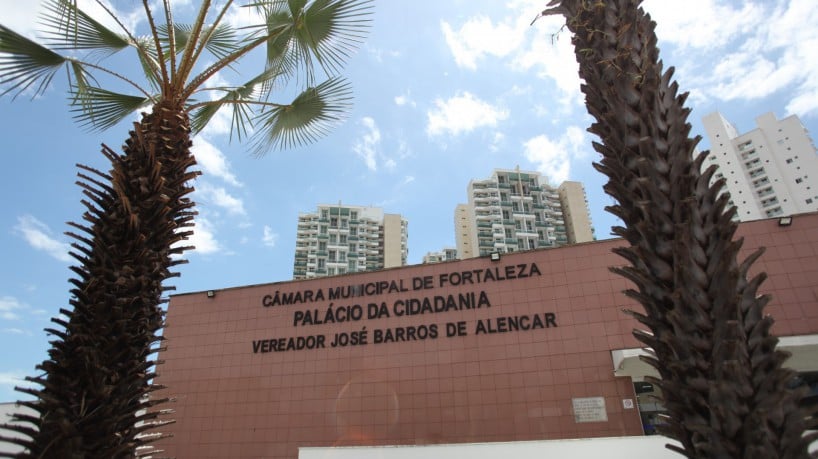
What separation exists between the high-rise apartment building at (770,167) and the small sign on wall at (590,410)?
6636 cm

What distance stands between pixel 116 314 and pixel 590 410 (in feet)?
35.6

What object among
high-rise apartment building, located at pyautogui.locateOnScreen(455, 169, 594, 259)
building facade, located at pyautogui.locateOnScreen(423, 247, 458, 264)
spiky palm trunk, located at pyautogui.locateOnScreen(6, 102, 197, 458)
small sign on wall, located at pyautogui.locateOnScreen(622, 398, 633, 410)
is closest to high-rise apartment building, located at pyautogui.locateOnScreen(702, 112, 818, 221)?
high-rise apartment building, located at pyautogui.locateOnScreen(455, 169, 594, 259)

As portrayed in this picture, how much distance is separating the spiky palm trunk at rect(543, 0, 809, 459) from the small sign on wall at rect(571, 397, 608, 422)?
948 centimetres

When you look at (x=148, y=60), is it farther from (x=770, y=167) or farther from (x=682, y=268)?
(x=770, y=167)

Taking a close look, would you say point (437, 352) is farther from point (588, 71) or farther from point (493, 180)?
point (493, 180)

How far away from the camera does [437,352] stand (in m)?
12.5

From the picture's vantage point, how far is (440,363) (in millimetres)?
12344

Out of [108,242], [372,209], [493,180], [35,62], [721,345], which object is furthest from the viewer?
[372,209]

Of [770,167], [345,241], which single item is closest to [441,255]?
[345,241]

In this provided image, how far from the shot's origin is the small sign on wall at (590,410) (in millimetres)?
10719

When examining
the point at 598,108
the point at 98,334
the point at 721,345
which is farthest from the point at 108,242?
the point at 721,345

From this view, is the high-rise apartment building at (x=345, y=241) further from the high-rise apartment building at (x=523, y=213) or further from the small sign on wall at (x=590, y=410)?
the small sign on wall at (x=590, y=410)

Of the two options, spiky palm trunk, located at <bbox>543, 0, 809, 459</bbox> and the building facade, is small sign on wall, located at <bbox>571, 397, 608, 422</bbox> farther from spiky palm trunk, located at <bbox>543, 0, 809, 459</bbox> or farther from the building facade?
the building facade

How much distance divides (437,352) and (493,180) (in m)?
58.0
